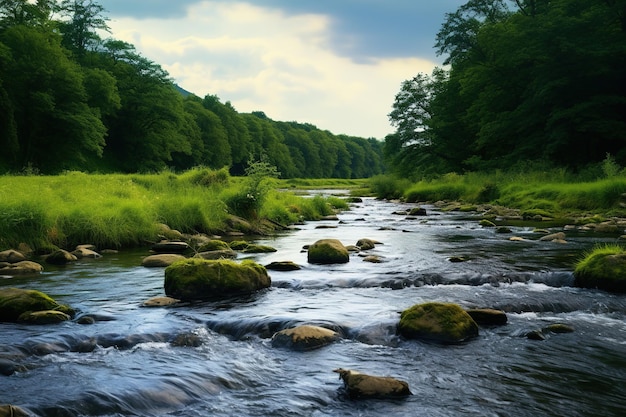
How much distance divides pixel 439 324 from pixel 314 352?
1.42 meters

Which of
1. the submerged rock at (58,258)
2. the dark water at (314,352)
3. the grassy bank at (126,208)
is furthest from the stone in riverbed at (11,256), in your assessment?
the dark water at (314,352)

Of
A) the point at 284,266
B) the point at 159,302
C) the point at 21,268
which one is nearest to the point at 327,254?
the point at 284,266

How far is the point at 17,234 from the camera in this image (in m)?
11.3

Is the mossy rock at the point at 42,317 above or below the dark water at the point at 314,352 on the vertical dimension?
above

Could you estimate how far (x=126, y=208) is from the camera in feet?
45.0

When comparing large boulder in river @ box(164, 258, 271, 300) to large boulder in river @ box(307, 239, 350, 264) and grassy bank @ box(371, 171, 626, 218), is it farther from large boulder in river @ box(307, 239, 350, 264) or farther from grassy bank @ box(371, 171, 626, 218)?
grassy bank @ box(371, 171, 626, 218)

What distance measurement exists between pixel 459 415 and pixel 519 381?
96 centimetres

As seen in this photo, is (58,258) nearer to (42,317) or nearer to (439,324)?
(42,317)

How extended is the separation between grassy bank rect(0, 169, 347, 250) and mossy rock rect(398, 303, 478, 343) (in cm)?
883

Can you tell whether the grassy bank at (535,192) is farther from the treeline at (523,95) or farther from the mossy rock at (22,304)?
the mossy rock at (22,304)

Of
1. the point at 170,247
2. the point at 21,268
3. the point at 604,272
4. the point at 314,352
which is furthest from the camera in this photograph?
the point at 170,247

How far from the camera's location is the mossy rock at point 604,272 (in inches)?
314

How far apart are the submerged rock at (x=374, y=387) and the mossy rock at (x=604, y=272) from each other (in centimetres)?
518

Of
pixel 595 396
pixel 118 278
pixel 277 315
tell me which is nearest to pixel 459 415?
pixel 595 396
